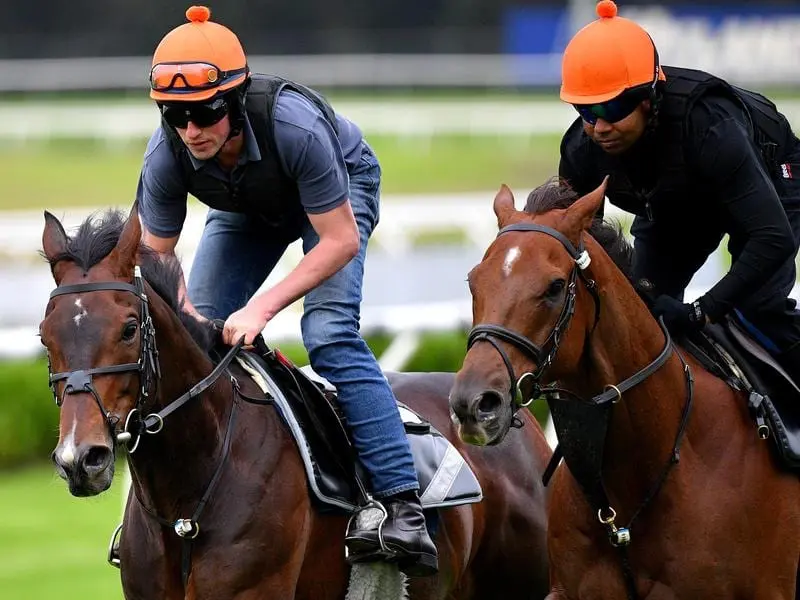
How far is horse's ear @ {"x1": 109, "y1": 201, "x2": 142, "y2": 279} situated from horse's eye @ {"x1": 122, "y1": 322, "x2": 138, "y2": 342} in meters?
0.16

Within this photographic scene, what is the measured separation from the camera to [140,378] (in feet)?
12.8

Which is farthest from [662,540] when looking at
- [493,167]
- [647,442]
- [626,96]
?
[493,167]

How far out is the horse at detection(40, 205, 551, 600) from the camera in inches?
149

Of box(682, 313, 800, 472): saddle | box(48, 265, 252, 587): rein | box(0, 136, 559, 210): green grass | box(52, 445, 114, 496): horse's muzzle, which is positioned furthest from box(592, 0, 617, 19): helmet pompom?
box(0, 136, 559, 210): green grass

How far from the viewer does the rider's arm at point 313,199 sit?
450 cm

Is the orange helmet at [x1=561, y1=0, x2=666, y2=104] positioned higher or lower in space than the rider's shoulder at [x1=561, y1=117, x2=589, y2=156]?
higher

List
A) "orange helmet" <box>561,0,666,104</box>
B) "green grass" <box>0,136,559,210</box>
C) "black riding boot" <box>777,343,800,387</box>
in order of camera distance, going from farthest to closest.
Result: "green grass" <box>0,136,559,210</box>
"black riding boot" <box>777,343,800,387</box>
"orange helmet" <box>561,0,666,104</box>

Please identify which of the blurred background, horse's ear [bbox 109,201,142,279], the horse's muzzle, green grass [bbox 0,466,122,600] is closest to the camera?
the horse's muzzle

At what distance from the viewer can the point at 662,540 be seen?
4223 millimetres

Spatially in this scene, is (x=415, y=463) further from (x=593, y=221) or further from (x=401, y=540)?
(x=593, y=221)

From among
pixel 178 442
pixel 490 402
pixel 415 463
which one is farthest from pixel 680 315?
pixel 178 442

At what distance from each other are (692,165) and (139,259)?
161 centimetres

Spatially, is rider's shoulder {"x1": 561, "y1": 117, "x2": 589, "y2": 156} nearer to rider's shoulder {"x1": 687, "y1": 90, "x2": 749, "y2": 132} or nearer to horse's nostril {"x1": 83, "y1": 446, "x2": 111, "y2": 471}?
rider's shoulder {"x1": 687, "y1": 90, "x2": 749, "y2": 132}

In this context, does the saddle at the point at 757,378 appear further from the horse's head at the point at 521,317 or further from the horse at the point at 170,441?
the horse at the point at 170,441
